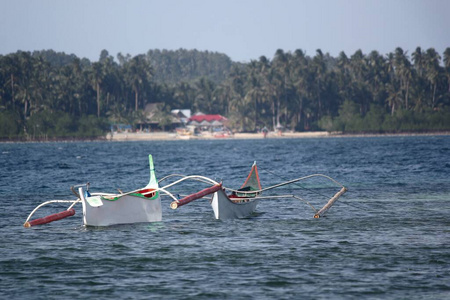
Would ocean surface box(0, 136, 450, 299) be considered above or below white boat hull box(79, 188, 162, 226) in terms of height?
below

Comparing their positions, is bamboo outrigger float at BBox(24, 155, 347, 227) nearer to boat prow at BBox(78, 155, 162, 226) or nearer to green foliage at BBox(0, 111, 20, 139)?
boat prow at BBox(78, 155, 162, 226)

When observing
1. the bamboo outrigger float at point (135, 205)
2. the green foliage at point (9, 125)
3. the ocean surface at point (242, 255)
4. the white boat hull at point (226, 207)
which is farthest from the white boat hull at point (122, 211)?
the green foliage at point (9, 125)

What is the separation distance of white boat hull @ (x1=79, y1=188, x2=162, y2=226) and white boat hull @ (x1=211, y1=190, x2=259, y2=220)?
2.40m

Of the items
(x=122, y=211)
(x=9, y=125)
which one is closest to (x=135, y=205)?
(x=122, y=211)

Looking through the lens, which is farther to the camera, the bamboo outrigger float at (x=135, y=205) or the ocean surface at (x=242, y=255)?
the bamboo outrigger float at (x=135, y=205)

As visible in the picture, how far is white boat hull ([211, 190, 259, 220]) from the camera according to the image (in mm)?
27645

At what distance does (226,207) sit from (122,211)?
15.1 ft

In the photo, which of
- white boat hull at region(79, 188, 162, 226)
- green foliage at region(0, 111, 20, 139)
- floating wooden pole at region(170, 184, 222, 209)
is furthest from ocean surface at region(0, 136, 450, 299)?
green foliage at region(0, 111, 20, 139)

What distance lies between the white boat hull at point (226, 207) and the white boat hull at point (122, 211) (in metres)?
2.40

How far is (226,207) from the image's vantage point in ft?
93.1

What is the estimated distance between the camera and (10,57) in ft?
Answer: 648

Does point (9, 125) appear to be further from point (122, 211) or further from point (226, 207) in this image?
point (122, 211)

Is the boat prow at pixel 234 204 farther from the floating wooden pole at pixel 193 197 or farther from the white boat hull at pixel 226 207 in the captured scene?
the floating wooden pole at pixel 193 197

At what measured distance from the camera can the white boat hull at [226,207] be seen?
90.7 feet
